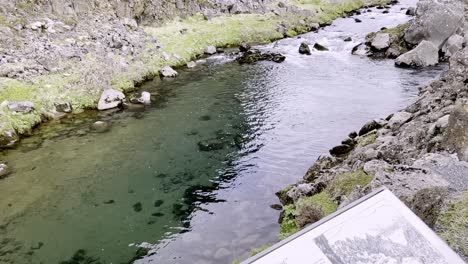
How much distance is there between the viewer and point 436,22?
33906 mm

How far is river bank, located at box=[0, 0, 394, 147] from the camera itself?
24.2m

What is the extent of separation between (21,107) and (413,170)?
21.7 meters

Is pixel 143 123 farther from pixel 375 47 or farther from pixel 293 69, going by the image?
pixel 375 47

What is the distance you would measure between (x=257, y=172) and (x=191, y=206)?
3.73 m

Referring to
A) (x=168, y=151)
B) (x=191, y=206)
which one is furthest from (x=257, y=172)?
(x=168, y=151)

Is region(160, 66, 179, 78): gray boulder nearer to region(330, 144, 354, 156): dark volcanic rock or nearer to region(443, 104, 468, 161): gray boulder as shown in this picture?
region(330, 144, 354, 156): dark volcanic rock

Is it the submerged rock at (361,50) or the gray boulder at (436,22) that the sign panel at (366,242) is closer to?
the submerged rock at (361,50)

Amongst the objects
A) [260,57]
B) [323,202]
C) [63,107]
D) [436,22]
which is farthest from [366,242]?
[436,22]

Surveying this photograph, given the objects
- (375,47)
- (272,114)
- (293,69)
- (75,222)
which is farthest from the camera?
(375,47)

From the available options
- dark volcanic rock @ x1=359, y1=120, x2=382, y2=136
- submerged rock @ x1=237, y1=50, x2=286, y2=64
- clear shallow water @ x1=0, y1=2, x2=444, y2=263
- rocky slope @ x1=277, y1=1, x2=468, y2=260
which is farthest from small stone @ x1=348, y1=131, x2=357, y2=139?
submerged rock @ x1=237, y1=50, x2=286, y2=64

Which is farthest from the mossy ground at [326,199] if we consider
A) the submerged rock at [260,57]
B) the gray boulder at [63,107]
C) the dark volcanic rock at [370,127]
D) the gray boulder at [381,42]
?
the gray boulder at [381,42]

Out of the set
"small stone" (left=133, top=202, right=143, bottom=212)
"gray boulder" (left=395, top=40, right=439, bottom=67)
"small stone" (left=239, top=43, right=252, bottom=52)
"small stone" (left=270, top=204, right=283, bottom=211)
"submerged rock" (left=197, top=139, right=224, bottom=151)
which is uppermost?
"small stone" (left=239, top=43, right=252, bottom=52)

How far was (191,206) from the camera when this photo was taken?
49.7 feet

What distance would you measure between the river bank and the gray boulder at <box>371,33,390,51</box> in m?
10.6
